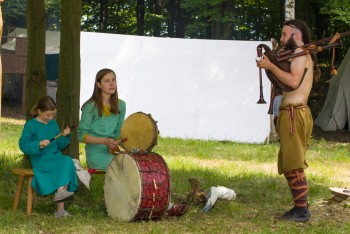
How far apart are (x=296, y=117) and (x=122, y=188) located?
1.47m

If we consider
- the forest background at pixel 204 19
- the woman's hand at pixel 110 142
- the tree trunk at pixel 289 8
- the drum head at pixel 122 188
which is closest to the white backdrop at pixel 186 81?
the tree trunk at pixel 289 8

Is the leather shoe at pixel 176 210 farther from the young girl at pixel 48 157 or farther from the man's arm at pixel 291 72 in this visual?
the man's arm at pixel 291 72

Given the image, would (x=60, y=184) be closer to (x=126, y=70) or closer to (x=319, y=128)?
(x=126, y=70)

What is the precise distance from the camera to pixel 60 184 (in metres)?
5.84

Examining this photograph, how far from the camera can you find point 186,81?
13.7m

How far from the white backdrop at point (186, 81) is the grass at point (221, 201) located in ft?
7.43

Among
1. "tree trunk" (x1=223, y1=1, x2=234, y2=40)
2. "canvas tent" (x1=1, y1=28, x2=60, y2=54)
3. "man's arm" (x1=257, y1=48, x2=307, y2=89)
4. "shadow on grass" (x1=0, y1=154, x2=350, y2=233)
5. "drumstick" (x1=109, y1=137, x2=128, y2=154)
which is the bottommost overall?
"shadow on grass" (x1=0, y1=154, x2=350, y2=233)

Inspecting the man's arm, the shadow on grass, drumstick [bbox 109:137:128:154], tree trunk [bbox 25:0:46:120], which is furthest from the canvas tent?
the man's arm

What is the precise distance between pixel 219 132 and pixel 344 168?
3905 millimetres

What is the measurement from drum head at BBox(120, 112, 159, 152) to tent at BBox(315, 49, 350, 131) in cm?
1039

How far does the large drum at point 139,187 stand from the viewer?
5707 millimetres

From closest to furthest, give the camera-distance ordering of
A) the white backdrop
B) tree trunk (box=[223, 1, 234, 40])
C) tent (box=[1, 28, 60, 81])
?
the white backdrop < tent (box=[1, 28, 60, 81]) < tree trunk (box=[223, 1, 234, 40])

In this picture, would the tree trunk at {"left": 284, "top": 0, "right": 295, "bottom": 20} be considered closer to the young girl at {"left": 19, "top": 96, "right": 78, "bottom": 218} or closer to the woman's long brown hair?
the woman's long brown hair

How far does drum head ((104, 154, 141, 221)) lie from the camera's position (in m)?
5.72
